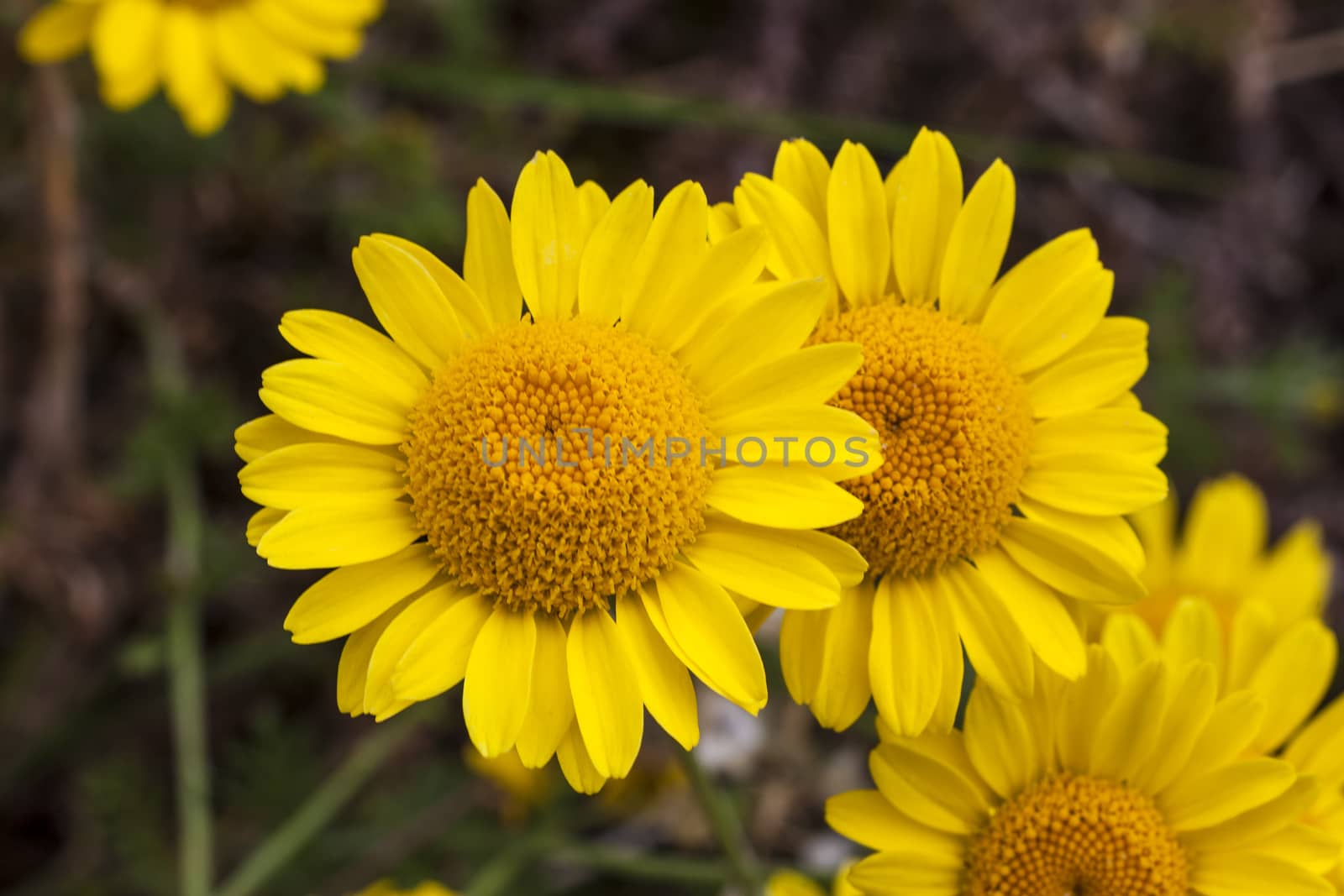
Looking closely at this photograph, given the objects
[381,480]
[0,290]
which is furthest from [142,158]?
[381,480]

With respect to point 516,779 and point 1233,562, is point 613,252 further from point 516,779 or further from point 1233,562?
point 1233,562

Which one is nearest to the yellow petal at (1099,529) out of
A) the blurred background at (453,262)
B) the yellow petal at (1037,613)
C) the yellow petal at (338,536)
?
the yellow petal at (1037,613)

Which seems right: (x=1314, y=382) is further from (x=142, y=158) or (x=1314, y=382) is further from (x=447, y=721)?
(x=142, y=158)

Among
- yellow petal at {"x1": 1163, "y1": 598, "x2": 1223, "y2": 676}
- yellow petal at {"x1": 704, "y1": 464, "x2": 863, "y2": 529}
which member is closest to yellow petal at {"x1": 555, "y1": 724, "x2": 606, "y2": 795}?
yellow petal at {"x1": 704, "y1": 464, "x2": 863, "y2": 529}

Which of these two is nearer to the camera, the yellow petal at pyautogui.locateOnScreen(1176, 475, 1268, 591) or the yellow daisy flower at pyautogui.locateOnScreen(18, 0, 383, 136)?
the yellow daisy flower at pyautogui.locateOnScreen(18, 0, 383, 136)

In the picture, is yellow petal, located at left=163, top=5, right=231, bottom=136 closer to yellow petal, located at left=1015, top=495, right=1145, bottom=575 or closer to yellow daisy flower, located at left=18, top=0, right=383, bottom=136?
yellow daisy flower, located at left=18, top=0, right=383, bottom=136

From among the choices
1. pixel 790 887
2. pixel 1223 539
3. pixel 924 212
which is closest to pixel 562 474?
pixel 924 212
